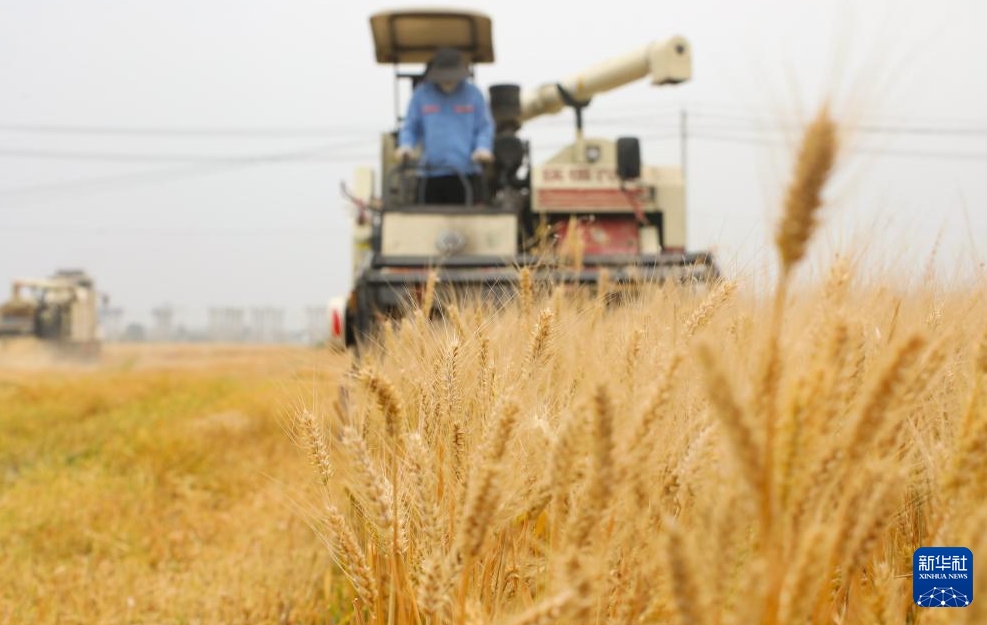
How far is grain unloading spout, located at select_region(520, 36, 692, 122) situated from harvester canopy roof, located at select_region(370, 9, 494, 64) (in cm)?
78

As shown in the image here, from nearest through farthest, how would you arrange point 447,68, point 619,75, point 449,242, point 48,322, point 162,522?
1. point 162,522
2. point 449,242
3. point 447,68
4. point 619,75
5. point 48,322

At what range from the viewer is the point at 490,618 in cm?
133

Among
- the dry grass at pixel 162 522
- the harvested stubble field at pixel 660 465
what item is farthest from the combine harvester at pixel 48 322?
the harvested stubble field at pixel 660 465

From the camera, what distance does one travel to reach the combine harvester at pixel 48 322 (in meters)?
23.8

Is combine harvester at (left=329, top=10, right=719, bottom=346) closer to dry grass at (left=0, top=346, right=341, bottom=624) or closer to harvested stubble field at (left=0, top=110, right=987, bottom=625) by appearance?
dry grass at (left=0, top=346, right=341, bottom=624)

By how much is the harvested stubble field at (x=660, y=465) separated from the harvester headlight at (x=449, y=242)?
12.0 feet

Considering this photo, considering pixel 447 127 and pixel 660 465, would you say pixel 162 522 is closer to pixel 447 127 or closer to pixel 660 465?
pixel 660 465

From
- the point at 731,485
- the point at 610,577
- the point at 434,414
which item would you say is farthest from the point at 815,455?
the point at 434,414

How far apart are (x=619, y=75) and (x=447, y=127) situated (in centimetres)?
179

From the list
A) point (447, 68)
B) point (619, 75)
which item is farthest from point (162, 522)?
point (619, 75)

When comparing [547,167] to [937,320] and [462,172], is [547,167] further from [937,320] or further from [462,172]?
[937,320]

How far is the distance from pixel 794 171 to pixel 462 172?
21.0ft

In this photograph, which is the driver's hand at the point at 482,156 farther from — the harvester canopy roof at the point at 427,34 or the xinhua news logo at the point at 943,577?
the xinhua news logo at the point at 943,577

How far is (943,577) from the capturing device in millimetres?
1085
